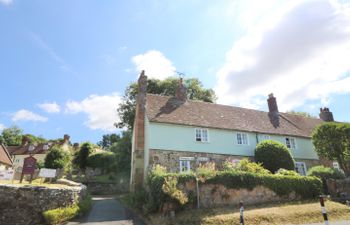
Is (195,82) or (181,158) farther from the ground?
(195,82)

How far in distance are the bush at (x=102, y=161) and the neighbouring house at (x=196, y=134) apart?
764 inches

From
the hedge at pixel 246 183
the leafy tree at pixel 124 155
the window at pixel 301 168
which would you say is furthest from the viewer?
the leafy tree at pixel 124 155

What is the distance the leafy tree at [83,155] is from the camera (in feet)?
146

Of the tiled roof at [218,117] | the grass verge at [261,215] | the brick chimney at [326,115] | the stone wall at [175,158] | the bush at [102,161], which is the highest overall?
the brick chimney at [326,115]

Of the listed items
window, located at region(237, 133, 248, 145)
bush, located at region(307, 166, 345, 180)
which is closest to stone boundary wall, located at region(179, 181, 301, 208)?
bush, located at region(307, 166, 345, 180)

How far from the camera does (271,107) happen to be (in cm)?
3416

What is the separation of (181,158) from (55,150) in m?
18.8

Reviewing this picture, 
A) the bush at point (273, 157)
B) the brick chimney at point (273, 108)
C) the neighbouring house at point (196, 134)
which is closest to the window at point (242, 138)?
the neighbouring house at point (196, 134)

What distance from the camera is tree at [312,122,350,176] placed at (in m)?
22.5

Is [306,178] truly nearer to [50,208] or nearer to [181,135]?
[181,135]

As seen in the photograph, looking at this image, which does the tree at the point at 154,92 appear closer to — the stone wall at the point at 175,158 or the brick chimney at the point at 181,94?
the brick chimney at the point at 181,94

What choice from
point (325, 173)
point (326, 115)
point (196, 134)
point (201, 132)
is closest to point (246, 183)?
point (196, 134)

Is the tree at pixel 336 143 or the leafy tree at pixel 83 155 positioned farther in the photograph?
the leafy tree at pixel 83 155

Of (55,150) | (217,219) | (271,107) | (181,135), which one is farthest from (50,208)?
(271,107)
